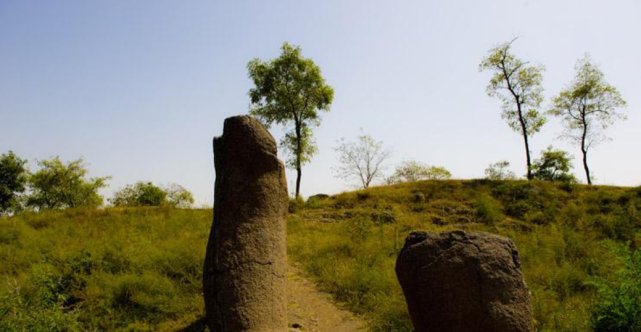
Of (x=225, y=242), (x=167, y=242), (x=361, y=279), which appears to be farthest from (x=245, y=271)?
(x=167, y=242)

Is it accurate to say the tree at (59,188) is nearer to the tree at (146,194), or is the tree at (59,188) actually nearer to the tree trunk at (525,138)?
the tree at (146,194)

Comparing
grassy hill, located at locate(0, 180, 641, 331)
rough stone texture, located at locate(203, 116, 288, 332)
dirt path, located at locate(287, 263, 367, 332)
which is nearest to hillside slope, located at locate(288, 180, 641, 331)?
grassy hill, located at locate(0, 180, 641, 331)

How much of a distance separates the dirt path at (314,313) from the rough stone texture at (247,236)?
1.21 meters

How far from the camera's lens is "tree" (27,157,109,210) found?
125ft

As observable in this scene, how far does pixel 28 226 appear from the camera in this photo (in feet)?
45.6

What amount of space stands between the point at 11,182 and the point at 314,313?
36.0 meters

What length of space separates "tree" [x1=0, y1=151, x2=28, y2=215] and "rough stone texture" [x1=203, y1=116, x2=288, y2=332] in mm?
34552

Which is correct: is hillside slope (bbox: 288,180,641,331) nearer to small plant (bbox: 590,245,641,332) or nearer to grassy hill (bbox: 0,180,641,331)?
grassy hill (bbox: 0,180,641,331)

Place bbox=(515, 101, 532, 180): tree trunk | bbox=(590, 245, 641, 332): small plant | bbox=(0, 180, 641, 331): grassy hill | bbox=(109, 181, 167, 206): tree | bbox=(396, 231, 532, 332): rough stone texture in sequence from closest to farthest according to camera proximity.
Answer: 1. bbox=(396, 231, 532, 332): rough stone texture
2. bbox=(590, 245, 641, 332): small plant
3. bbox=(0, 180, 641, 331): grassy hill
4. bbox=(515, 101, 532, 180): tree trunk
5. bbox=(109, 181, 167, 206): tree

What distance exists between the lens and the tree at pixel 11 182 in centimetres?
3366

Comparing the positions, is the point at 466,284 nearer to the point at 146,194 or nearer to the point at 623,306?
the point at 623,306

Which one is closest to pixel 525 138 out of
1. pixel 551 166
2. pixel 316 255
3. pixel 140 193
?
pixel 551 166

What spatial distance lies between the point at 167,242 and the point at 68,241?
10.6ft

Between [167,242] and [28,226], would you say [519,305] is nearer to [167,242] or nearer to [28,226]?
[167,242]
